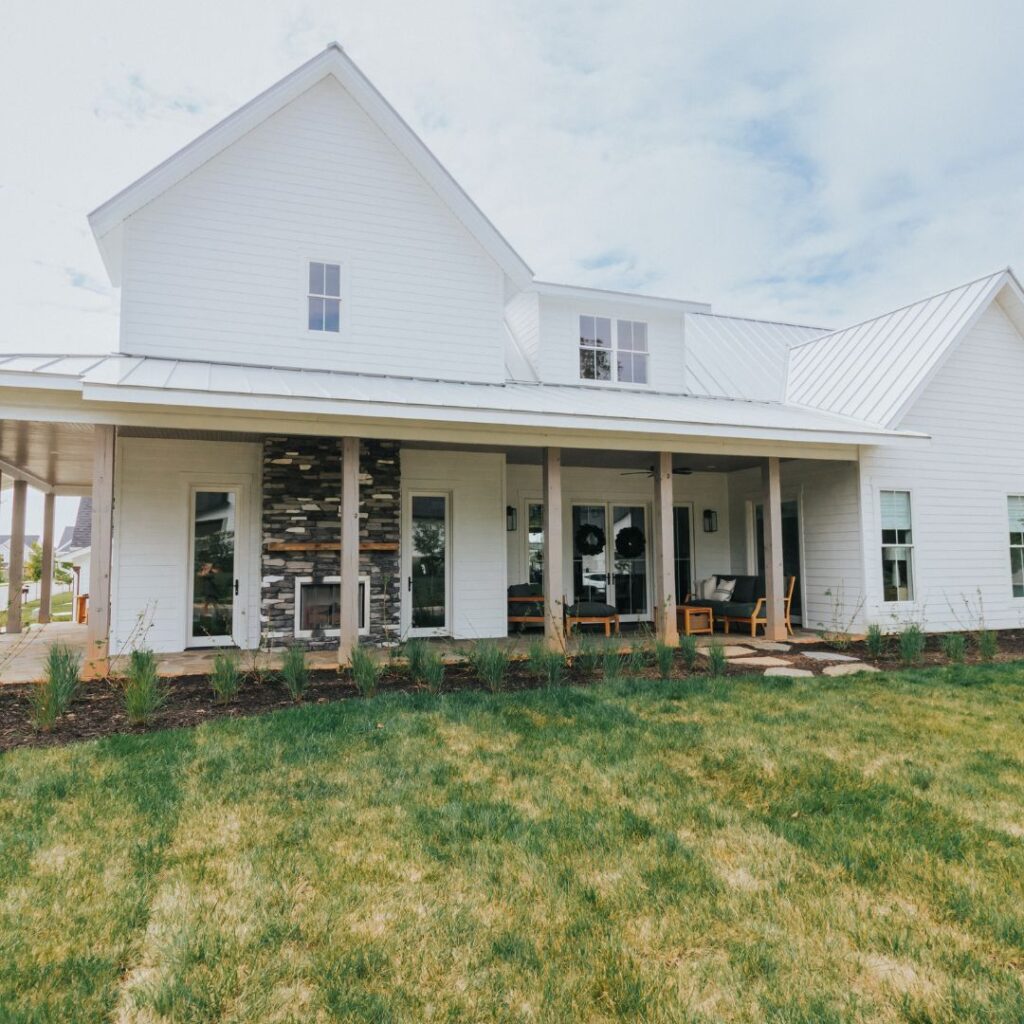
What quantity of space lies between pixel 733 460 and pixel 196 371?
328 inches

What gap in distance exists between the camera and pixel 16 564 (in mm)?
11586

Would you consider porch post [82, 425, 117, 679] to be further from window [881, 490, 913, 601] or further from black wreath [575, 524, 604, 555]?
window [881, 490, 913, 601]

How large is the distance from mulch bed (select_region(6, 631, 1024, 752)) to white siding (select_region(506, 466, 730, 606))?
4.62 metres

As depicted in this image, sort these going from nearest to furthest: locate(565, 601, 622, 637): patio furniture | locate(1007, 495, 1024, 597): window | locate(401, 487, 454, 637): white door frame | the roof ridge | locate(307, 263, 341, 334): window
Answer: locate(307, 263, 341, 334): window < locate(401, 487, 454, 637): white door frame < locate(565, 601, 622, 637): patio furniture < the roof ridge < locate(1007, 495, 1024, 597): window

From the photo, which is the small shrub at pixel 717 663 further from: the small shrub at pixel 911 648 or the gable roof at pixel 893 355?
the gable roof at pixel 893 355

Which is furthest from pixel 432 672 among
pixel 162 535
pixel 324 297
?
pixel 324 297

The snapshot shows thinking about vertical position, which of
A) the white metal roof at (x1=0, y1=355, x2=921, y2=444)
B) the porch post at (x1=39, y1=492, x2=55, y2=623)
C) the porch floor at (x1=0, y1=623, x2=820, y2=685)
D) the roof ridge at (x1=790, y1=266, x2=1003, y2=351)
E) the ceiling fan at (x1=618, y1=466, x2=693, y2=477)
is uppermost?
the roof ridge at (x1=790, y1=266, x2=1003, y2=351)

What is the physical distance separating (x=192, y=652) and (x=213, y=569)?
1.17m

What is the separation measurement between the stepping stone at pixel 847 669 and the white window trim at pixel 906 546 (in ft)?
11.5

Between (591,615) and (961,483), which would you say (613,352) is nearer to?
(591,615)

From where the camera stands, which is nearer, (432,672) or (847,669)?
(432,672)

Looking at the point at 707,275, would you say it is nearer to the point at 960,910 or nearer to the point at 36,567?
the point at 36,567

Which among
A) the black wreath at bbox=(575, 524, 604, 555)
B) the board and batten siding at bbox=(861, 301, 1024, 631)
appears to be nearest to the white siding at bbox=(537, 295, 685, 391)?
the black wreath at bbox=(575, 524, 604, 555)

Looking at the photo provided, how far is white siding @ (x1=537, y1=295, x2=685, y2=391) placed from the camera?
12039mm
